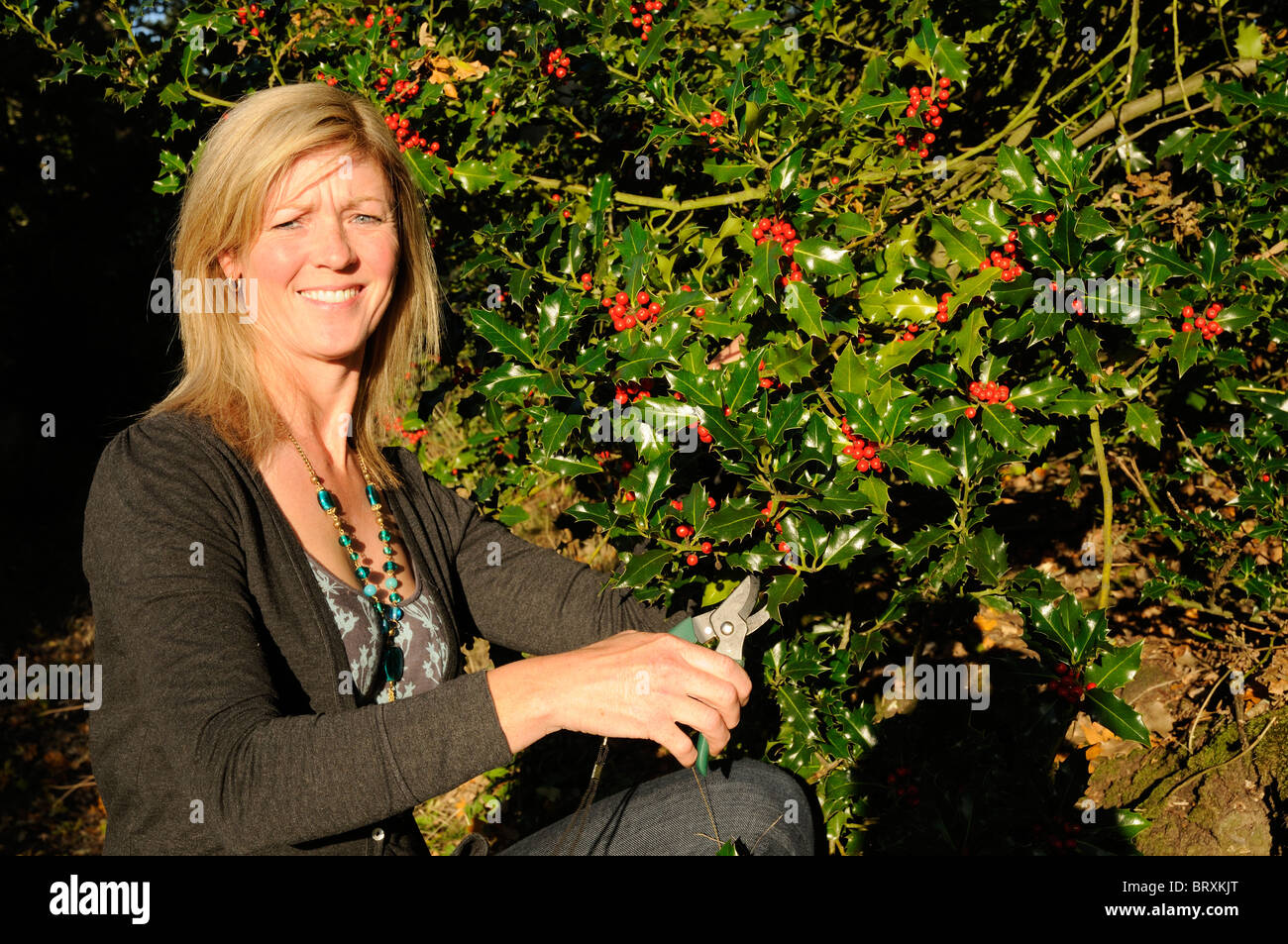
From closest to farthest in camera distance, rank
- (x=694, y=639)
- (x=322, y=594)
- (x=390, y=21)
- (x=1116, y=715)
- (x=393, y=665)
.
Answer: (x=1116, y=715), (x=694, y=639), (x=322, y=594), (x=393, y=665), (x=390, y=21)

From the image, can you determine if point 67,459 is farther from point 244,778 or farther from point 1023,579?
point 1023,579

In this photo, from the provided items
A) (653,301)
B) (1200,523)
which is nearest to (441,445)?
(653,301)

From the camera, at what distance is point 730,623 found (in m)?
1.70

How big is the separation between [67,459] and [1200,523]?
7.27 meters

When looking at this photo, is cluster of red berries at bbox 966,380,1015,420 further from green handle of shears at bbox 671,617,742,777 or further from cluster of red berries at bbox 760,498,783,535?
green handle of shears at bbox 671,617,742,777

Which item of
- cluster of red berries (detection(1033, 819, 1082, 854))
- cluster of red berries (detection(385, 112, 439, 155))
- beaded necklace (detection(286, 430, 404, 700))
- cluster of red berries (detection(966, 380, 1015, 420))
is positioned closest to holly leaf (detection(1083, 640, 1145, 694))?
cluster of red berries (detection(1033, 819, 1082, 854))

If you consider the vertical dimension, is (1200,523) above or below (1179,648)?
above

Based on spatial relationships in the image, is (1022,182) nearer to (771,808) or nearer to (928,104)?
(928,104)

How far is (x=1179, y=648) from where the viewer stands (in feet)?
10.5

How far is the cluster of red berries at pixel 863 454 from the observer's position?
1.81m

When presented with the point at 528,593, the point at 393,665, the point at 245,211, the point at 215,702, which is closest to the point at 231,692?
the point at 215,702

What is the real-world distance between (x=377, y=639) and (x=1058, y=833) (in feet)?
4.72

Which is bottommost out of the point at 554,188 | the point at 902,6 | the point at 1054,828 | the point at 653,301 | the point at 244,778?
the point at 1054,828

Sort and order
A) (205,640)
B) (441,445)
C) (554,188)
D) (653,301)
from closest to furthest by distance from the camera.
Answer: (205,640) < (653,301) < (554,188) < (441,445)
